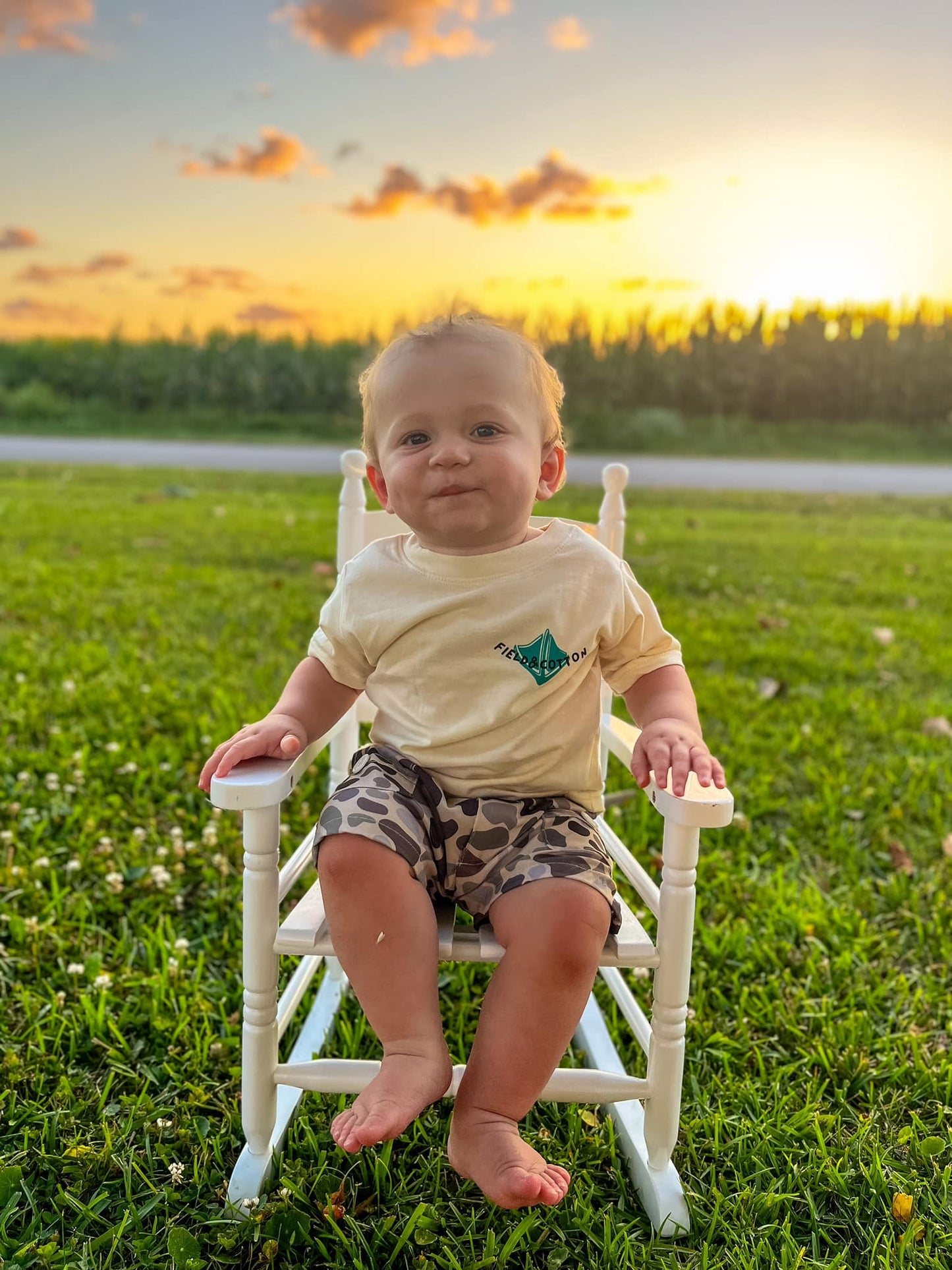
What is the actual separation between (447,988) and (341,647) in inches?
33.9

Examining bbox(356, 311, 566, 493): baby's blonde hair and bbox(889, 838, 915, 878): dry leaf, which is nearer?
bbox(356, 311, 566, 493): baby's blonde hair

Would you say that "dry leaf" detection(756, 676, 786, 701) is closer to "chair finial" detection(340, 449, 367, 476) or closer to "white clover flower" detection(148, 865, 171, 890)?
"chair finial" detection(340, 449, 367, 476)

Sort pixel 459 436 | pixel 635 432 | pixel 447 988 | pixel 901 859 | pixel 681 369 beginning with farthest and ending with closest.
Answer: pixel 681 369, pixel 635 432, pixel 901 859, pixel 447 988, pixel 459 436

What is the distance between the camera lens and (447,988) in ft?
7.20

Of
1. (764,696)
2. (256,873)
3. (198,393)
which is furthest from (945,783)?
(198,393)

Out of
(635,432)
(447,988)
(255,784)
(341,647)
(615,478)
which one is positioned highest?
(615,478)

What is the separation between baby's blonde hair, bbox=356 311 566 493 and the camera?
5.28 feet

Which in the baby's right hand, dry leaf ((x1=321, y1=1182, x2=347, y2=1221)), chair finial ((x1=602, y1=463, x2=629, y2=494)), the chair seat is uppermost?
chair finial ((x1=602, y1=463, x2=629, y2=494))

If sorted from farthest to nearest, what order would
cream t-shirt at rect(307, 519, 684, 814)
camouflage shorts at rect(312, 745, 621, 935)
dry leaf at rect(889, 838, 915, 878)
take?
dry leaf at rect(889, 838, 915, 878) < cream t-shirt at rect(307, 519, 684, 814) < camouflage shorts at rect(312, 745, 621, 935)

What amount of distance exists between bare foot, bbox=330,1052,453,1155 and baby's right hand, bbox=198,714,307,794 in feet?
1.54

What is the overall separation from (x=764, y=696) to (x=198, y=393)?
9938 mm

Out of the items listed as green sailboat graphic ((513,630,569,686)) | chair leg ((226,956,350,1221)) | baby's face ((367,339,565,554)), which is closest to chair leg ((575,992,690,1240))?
chair leg ((226,956,350,1221))

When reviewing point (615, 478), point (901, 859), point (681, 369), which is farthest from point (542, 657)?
point (681, 369)

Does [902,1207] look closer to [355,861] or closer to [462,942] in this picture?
[462,942]
